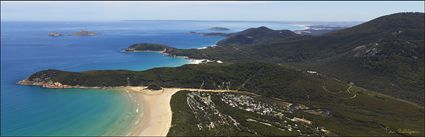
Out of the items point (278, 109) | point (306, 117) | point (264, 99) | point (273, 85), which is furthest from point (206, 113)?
point (273, 85)

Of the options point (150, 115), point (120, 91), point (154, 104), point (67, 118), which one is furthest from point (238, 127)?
point (120, 91)

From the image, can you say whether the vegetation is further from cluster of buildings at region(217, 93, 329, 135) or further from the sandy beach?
the sandy beach

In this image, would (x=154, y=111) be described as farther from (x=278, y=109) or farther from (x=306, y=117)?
(x=306, y=117)

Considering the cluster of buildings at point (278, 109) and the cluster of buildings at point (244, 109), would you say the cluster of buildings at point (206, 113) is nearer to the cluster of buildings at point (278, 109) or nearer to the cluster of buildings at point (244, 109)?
the cluster of buildings at point (244, 109)

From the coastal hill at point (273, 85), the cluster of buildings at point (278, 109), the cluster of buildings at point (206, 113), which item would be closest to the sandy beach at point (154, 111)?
the cluster of buildings at point (206, 113)

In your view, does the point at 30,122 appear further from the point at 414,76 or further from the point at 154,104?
the point at 414,76
